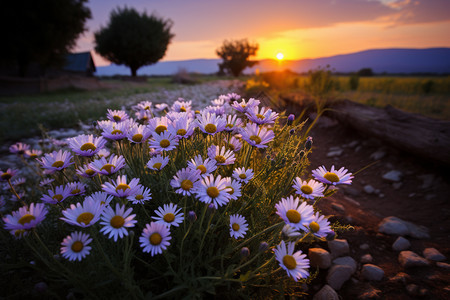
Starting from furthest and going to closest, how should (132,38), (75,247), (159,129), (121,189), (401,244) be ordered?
(132,38), (401,244), (159,129), (121,189), (75,247)

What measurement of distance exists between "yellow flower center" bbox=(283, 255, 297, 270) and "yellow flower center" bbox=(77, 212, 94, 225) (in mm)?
802

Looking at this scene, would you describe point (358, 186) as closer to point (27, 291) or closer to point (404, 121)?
point (404, 121)

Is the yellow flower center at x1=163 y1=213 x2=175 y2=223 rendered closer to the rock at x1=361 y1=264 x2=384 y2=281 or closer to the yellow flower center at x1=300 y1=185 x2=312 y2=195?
the yellow flower center at x1=300 y1=185 x2=312 y2=195

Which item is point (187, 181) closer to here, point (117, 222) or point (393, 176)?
point (117, 222)

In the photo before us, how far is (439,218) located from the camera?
260cm

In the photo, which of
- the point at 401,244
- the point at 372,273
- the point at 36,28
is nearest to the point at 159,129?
the point at 372,273

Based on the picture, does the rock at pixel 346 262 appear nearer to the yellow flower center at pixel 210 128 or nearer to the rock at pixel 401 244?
the rock at pixel 401 244

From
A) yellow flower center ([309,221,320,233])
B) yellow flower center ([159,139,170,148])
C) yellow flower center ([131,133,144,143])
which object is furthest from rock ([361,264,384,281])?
yellow flower center ([131,133,144,143])

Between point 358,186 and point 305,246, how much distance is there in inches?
78.9

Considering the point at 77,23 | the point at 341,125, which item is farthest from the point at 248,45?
the point at 341,125

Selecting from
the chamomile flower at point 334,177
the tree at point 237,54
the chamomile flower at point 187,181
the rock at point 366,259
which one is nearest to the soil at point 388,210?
the rock at point 366,259

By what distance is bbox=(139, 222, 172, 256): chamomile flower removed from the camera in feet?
3.20

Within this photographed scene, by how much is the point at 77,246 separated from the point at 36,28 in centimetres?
1484

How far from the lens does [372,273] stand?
5.81 feet
